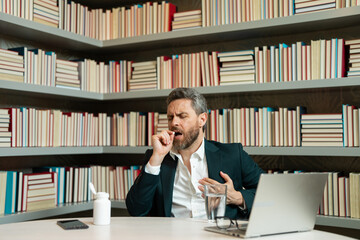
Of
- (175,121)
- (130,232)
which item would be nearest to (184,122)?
(175,121)

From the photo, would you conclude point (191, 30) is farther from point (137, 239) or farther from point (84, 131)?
point (137, 239)

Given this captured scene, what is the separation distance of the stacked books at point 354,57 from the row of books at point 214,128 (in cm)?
20

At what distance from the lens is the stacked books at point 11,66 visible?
2.65 m

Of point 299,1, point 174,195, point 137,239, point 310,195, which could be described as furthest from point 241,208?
point 299,1

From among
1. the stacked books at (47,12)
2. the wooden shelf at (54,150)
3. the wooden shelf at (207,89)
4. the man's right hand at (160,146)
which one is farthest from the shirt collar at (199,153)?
the stacked books at (47,12)

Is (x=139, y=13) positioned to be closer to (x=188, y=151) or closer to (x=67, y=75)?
(x=67, y=75)

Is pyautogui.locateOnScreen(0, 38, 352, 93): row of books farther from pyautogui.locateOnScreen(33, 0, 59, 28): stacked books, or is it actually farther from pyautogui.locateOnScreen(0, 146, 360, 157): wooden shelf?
pyautogui.locateOnScreen(0, 146, 360, 157): wooden shelf

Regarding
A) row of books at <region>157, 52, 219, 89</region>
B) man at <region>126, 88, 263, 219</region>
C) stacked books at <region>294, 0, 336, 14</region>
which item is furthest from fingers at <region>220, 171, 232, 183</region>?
stacked books at <region>294, 0, 336, 14</region>

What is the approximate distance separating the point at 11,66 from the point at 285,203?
2.04 metres

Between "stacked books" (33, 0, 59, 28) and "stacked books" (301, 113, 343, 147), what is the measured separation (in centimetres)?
182

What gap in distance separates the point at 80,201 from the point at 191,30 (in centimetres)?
148

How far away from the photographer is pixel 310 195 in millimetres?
1441

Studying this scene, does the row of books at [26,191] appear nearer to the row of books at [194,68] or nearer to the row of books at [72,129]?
the row of books at [72,129]

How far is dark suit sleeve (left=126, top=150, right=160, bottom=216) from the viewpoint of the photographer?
196 centimetres
